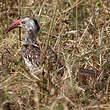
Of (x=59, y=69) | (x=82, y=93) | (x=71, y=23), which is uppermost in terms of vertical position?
→ (x=71, y=23)

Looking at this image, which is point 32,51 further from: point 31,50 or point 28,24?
point 28,24

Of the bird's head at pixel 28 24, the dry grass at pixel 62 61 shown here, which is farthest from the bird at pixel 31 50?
the dry grass at pixel 62 61

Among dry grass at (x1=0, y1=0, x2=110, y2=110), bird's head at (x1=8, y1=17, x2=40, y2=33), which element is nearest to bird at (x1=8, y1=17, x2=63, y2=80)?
bird's head at (x1=8, y1=17, x2=40, y2=33)

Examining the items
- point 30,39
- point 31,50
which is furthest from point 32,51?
point 30,39

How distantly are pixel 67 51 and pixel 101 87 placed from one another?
1.16 metres

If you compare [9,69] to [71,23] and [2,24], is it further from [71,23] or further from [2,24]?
[71,23]

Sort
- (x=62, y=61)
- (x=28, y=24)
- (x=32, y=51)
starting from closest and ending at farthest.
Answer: (x=62, y=61), (x=32, y=51), (x=28, y=24)

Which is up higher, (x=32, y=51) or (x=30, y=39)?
(x=30, y=39)

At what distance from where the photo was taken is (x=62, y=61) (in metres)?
4.78

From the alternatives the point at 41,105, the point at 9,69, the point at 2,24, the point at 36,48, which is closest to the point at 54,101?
the point at 41,105

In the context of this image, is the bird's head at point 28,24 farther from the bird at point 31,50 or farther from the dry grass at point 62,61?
the dry grass at point 62,61

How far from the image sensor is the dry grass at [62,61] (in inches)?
152

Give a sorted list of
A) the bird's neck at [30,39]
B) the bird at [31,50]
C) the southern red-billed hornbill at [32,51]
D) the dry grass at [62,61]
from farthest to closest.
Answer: the bird's neck at [30,39], the bird at [31,50], the southern red-billed hornbill at [32,51], the dry grass at [62,61]

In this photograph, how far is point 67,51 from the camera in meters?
5.62
